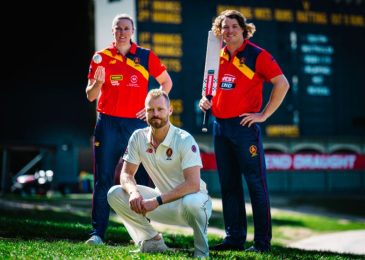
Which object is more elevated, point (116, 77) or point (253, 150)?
point (116, 77)

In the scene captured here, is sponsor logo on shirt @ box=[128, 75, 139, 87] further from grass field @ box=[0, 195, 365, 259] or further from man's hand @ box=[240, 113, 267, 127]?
grass field @ box=[0, 195, 365, 259]

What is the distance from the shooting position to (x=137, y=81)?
4.44 metres

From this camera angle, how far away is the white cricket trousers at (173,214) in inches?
130

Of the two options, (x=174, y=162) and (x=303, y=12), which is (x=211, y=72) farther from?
(x=303, y=12)

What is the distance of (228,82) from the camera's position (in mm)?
4230

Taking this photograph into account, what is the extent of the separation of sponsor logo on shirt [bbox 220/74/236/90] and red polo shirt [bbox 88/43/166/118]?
740mm

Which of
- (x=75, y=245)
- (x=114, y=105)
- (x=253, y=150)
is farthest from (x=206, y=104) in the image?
(x=75, y=245)

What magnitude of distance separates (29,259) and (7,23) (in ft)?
76.1

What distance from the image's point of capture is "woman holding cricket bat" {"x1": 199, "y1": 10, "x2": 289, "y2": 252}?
4062mm

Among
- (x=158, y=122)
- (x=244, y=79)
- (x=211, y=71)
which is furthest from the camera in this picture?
(x=211, y=71)

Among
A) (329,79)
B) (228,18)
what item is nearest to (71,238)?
(228,18)

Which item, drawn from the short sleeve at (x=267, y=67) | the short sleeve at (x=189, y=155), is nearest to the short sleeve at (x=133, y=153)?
the short sleeve at (x=189, y=155)

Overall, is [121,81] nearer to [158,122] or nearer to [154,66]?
[154,66]

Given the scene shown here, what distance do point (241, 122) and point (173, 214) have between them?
3.52ft
